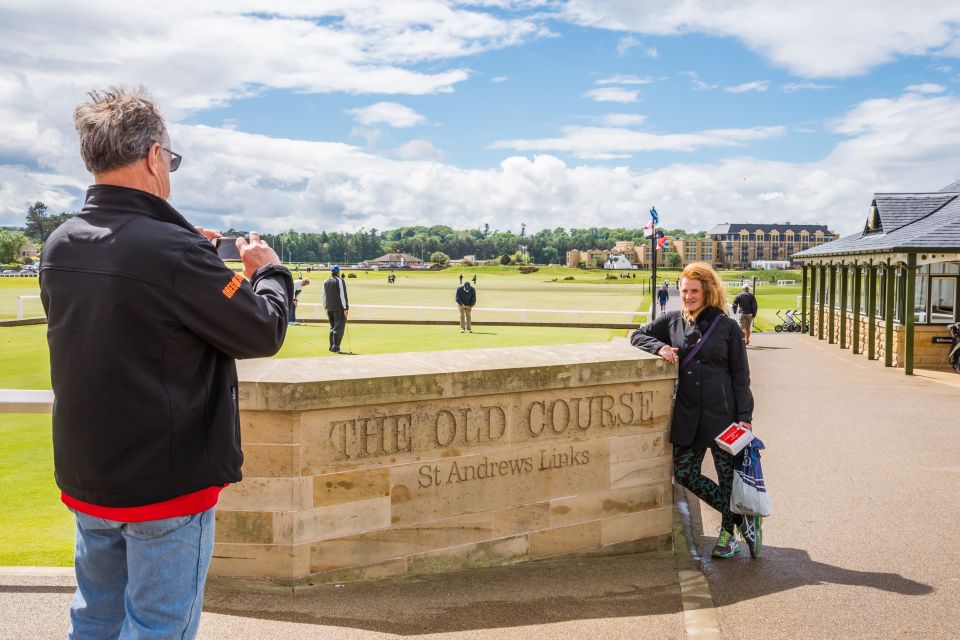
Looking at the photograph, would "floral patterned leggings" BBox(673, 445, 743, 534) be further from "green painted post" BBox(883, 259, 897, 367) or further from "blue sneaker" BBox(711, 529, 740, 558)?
"green painted post" BBox(883, 259, 897, 367)

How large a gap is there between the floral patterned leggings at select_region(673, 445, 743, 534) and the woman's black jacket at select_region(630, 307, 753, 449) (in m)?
0.11

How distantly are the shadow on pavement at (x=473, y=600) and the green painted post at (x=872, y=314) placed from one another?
17.0 metres

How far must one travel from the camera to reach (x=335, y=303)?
18.7 metres

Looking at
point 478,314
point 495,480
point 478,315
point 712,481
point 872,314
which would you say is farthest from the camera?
point 478,314

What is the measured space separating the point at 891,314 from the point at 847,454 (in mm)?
10615

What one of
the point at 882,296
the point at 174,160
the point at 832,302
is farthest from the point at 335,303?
the point at 174,160

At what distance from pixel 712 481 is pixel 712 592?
2.91 ft

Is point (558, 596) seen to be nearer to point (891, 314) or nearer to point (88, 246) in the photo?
point (88, 246)

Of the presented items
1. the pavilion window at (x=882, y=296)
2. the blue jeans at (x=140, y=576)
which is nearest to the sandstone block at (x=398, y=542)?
the blue jeans at (x=140, y=576)

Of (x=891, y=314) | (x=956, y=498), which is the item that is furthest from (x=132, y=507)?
(x=891, y=314)

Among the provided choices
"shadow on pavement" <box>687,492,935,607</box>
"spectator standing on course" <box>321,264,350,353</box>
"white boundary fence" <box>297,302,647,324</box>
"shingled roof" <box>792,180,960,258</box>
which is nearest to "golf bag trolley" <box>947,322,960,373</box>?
"shingled roof" <box>792,180,960,258</box>

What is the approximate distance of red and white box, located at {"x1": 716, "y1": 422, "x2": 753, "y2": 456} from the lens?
5000 mm

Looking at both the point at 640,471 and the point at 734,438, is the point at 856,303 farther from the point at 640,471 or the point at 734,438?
the point at 640,471

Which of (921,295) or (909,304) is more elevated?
(921,295)
